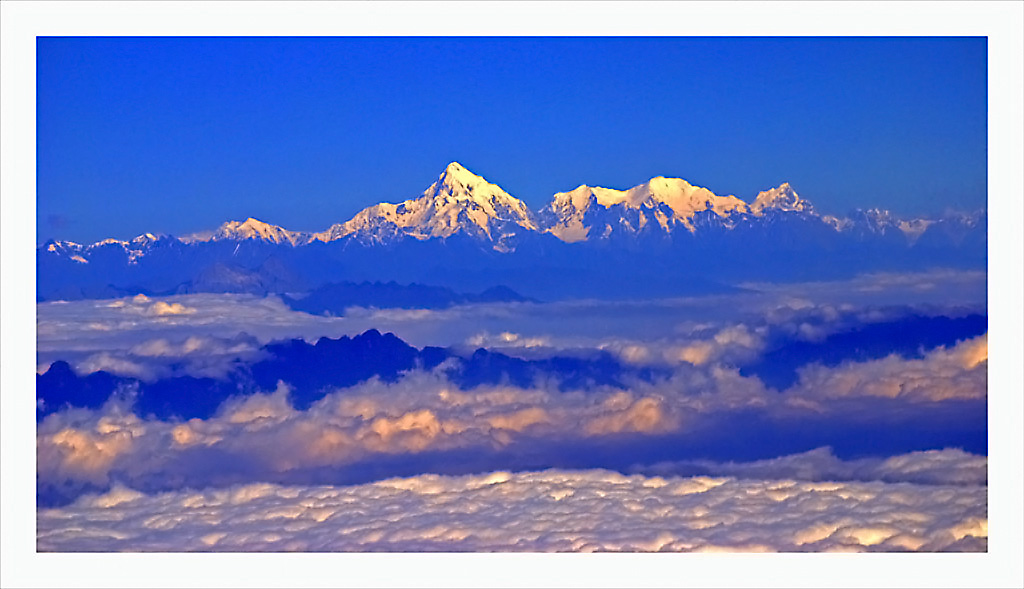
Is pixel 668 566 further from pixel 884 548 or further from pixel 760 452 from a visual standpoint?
pixel 884 548

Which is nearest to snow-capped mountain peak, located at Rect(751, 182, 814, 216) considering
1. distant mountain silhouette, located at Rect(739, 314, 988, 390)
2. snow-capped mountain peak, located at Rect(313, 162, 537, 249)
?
distant mountain silhouette, located at Rect(739, 314, 988, 390)

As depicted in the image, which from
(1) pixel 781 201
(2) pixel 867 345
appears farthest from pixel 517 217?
(2) pixel 867 345

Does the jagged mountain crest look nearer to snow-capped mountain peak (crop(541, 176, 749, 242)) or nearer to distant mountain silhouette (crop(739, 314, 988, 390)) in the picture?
snow-capped mountain peak (crop(541, 176, 749, 242))

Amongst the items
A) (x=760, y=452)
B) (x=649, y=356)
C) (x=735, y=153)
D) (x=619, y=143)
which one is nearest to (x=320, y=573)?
(x=649, y=356)

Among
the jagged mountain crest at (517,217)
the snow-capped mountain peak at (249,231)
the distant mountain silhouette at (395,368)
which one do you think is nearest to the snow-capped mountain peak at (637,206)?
the jagged mountain crest at (517,217)

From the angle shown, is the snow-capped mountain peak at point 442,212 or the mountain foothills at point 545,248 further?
the snow-capped mountain peak at point 442,212

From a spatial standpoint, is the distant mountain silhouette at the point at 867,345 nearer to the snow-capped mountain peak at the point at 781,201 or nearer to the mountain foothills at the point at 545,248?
the mountain foothills at the point at 545,248

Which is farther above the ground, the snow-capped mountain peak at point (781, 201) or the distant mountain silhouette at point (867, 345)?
the snow-capped mountain peak at point (781, 201)
